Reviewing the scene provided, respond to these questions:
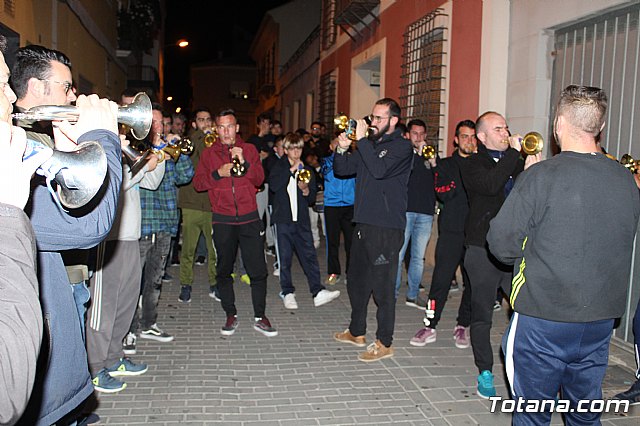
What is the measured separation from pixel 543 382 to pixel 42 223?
2.54m

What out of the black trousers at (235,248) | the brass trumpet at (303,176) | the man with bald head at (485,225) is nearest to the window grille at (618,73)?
the man with bald head at (485,225)

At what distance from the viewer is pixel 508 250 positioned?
3250mm

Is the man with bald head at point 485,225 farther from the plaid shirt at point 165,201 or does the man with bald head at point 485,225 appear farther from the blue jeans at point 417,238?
the plaid shirt at point 165,201

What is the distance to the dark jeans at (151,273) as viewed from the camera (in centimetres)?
566

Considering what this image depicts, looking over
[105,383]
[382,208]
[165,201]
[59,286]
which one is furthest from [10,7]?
[59,286]

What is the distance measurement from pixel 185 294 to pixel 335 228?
2.49 m

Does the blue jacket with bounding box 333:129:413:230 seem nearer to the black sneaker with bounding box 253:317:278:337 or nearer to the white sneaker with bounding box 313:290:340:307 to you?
the black sneaker with bounding box 253:317:278:337

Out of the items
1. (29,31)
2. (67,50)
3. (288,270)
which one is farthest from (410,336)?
(67,50)

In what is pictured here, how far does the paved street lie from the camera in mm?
4277

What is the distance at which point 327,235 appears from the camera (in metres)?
8.77

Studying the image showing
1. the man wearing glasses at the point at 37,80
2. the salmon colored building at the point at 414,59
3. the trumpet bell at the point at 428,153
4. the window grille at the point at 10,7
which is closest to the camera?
the man wearing glasses at the point at 37,80

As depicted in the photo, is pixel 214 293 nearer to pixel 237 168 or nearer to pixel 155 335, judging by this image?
pixel 155 335

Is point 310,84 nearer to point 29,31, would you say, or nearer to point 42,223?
point 29,31

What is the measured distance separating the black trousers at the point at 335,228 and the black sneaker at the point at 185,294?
2.30 meters
